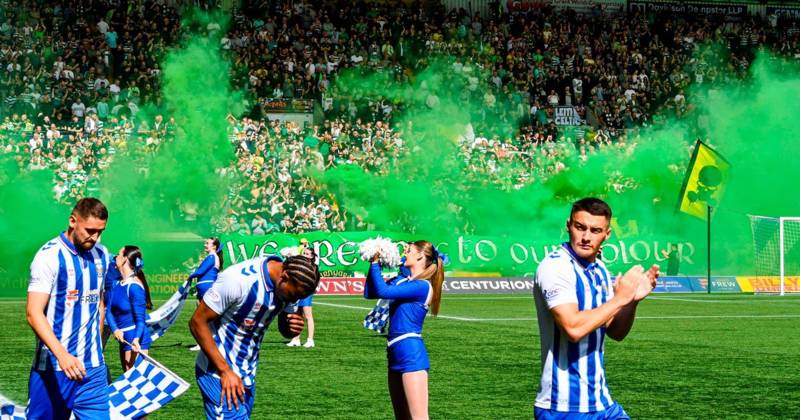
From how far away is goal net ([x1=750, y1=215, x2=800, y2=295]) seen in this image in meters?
34.9

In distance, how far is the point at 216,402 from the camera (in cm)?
692

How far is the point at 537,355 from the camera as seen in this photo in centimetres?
1678

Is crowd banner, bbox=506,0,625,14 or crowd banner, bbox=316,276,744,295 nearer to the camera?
crowd banner, bbox=316,276,744,295

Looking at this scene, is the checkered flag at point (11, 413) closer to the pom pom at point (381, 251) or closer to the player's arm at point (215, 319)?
the player's arm at point (215, 319)

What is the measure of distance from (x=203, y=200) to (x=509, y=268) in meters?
8.62

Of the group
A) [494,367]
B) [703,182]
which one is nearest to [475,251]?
[703,182]

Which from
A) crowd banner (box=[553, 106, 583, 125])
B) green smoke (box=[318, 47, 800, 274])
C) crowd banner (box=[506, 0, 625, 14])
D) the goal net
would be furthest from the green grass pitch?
crowd banner (box=[506, 0, 625, 14])

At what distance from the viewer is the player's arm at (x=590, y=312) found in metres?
5.59

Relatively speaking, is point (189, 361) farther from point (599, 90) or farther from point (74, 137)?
point (599, 90)

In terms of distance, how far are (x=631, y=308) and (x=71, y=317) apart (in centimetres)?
371

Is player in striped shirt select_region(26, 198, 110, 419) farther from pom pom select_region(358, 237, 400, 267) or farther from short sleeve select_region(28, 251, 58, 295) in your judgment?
pom pom select_region(358, 237, 400, 267)

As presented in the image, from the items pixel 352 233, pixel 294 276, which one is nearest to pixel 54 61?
pixel 352 233

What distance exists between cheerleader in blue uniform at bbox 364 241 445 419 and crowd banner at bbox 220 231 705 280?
19319mm

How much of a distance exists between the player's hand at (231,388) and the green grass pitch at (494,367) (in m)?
4.49
